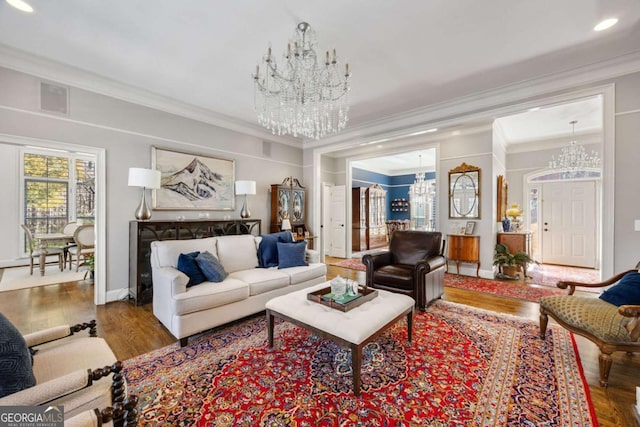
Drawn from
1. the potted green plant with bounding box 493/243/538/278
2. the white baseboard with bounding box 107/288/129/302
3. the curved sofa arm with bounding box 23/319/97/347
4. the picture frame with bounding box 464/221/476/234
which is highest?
the picture frame with bounding box 464/221/476/234

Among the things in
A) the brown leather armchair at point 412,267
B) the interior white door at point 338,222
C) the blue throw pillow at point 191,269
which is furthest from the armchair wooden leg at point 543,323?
the interior white door at point 338,222

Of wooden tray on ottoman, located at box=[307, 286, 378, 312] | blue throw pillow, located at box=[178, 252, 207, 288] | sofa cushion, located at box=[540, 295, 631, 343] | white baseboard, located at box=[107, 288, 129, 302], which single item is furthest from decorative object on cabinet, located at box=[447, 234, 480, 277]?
white baseboard, located at box=[107, 288, 129, 302]

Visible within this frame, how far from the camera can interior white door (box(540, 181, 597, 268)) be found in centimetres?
584

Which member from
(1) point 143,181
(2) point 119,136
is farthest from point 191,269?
(2) point 119,136

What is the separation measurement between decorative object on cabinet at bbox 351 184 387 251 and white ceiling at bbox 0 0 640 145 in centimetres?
472

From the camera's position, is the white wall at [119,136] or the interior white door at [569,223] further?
the interior white door at [569,223]

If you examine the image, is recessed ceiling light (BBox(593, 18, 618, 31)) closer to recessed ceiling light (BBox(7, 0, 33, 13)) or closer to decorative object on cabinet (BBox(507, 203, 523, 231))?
decorative object on cabinet (BBox(507, 203, 523, 231))

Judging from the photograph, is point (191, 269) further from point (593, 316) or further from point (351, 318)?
point (593, 316)

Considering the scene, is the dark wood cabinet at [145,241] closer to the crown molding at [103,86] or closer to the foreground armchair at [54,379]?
the crown molding at [103,86]

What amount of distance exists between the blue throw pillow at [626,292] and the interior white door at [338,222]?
5.30 metres

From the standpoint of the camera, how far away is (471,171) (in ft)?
16.9

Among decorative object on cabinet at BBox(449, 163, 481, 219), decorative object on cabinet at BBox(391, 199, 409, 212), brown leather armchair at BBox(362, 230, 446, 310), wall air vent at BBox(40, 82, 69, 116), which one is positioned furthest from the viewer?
decorative object on cabinet at BBox(391, 199, 409, 212)

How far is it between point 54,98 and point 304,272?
3709 millimetres

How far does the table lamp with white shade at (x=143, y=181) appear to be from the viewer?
3.43 metres
